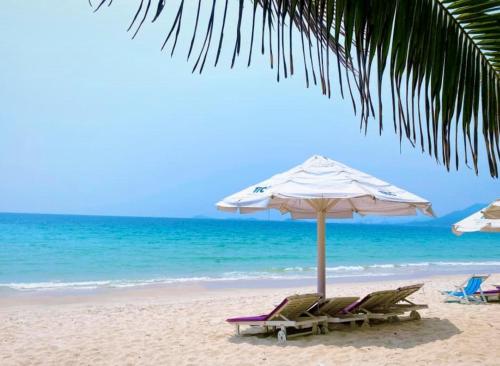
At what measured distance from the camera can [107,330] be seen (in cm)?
762

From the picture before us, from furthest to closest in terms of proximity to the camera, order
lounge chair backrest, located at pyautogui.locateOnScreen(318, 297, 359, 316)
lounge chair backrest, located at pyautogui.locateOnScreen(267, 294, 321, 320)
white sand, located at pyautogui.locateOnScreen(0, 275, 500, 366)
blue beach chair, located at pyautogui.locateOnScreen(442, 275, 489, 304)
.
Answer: blue beach chair, located at pyautogui.locateOnScreen(442, 275, 489, 304)
lounge chair backrest, located at pyautogui.locateOnScreen(318, 297, 359, 316)
lounge chair backrest, located at pyautogui.locateOnScreen(267, 294, 321, 320)
white sand, located at pyautogui.locateOnScreen(0, 275, 500, 366)

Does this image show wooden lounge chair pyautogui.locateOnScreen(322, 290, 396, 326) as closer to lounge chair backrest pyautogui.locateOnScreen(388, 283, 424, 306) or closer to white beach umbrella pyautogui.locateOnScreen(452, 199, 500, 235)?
lounge chair backrest pyautogui.locateOnScreen(388, 283, 424, 306)

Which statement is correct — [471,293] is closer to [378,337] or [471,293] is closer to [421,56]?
[378,337]

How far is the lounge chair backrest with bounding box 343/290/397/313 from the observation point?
678 centimetres

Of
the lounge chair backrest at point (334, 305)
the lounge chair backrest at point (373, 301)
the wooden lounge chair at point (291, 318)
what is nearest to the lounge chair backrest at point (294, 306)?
the wooden lounge chair at point (291, 318)

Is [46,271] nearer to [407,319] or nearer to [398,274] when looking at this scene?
[398,274]

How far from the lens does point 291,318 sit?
21.3 ft

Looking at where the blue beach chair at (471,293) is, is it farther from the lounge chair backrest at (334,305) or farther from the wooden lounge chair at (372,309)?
the lounge chair backrest at (334,305)

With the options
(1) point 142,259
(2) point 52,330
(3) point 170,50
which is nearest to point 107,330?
(2) point 52,330

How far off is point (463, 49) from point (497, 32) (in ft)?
0.28

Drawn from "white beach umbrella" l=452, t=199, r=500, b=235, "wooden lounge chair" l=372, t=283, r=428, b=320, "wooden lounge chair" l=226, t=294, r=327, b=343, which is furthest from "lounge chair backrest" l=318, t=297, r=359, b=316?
"white beach umbrella" l=452, t=199, r=500, b=235

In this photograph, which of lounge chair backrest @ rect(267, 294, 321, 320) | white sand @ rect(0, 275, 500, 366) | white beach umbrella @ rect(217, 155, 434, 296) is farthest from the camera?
lounge chair backrest @ rect(267, 294, 321, 320)

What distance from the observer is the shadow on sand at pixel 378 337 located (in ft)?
19.9

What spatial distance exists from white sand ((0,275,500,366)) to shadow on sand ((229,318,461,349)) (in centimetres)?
1
